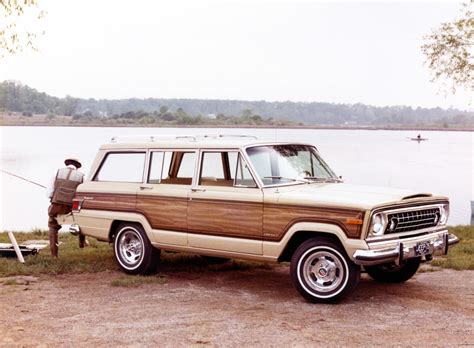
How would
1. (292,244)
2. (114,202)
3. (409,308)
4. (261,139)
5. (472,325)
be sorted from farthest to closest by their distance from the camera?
1. (114,202)
2. (261,139)
3. (292,244)
4. (409,308)
5. (472,325)

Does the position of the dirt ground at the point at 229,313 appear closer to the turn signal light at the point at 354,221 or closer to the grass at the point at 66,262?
the grass at the point at 66,262

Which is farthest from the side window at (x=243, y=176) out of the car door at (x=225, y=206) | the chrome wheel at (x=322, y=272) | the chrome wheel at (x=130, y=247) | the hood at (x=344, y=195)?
the chrome wheel at (x=130, y=247)

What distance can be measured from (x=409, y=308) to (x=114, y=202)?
4.57m

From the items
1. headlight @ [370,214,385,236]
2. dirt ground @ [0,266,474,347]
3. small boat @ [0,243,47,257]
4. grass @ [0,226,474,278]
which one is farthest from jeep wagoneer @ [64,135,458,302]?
small boat @ [0,243,47,257]

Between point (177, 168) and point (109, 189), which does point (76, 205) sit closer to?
point (109, 189)

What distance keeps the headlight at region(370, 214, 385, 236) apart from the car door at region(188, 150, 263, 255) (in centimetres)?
145

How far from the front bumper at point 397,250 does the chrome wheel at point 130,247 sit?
11.9ft

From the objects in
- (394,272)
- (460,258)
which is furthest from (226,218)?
(460,258)

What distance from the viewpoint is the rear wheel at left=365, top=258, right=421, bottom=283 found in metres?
9.75

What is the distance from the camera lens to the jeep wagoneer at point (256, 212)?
8.40 metres

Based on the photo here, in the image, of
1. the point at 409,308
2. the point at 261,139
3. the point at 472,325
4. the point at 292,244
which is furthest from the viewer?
the point at 261,139

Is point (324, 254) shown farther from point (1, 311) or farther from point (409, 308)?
point (1, 311)

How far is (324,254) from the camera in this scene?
8539mm

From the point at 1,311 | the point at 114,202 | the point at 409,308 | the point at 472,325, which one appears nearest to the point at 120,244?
the point at 114,202
